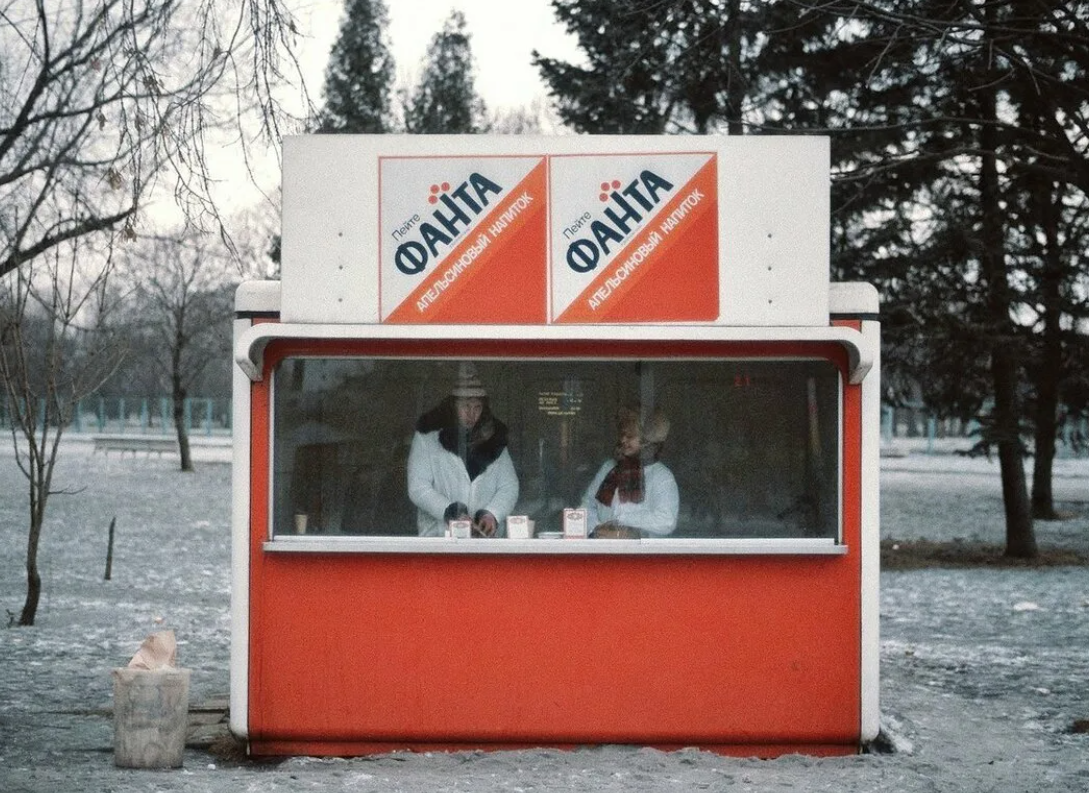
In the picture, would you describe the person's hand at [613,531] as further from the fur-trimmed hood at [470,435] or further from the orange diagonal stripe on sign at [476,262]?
the orange diagonal stripe on sign at [476,262]

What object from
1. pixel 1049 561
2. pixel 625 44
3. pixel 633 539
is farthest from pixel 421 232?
pixel 1049 561

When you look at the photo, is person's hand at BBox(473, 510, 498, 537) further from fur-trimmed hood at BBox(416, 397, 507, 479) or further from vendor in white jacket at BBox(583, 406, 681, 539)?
vendor in white jacket at BBox(583, 406, 681, 539)

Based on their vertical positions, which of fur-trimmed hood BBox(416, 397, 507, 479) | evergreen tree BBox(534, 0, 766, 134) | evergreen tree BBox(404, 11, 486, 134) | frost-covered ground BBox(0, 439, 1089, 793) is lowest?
frost-covered ground BBox(0, 439, 1089, 793)

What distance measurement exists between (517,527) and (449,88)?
103 ft

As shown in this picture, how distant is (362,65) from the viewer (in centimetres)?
3753

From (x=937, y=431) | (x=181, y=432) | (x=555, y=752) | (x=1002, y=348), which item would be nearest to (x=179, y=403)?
(x=181, y=432)

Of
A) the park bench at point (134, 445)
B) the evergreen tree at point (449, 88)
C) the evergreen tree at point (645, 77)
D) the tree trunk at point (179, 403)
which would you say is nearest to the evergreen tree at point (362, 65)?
the evergreen tree at point (449, 88)

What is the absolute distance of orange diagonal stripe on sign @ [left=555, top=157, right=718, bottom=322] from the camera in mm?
6496

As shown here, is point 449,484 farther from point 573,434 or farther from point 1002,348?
point 1002,348

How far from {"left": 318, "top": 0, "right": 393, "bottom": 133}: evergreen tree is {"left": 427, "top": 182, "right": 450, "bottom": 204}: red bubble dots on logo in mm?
28464

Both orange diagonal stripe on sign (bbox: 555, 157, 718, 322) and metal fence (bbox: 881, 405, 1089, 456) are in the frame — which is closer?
orange diagonal stripe on sign (bbox: 555, 157, 718, 322)

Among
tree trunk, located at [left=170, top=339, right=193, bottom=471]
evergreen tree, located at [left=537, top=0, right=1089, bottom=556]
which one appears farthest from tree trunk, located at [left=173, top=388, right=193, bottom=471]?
evergreen tree, located at [left=537, top=0, right=1089, bottom=556]

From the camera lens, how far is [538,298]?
21.4 feet

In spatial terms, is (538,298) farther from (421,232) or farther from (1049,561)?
(1049,561)
